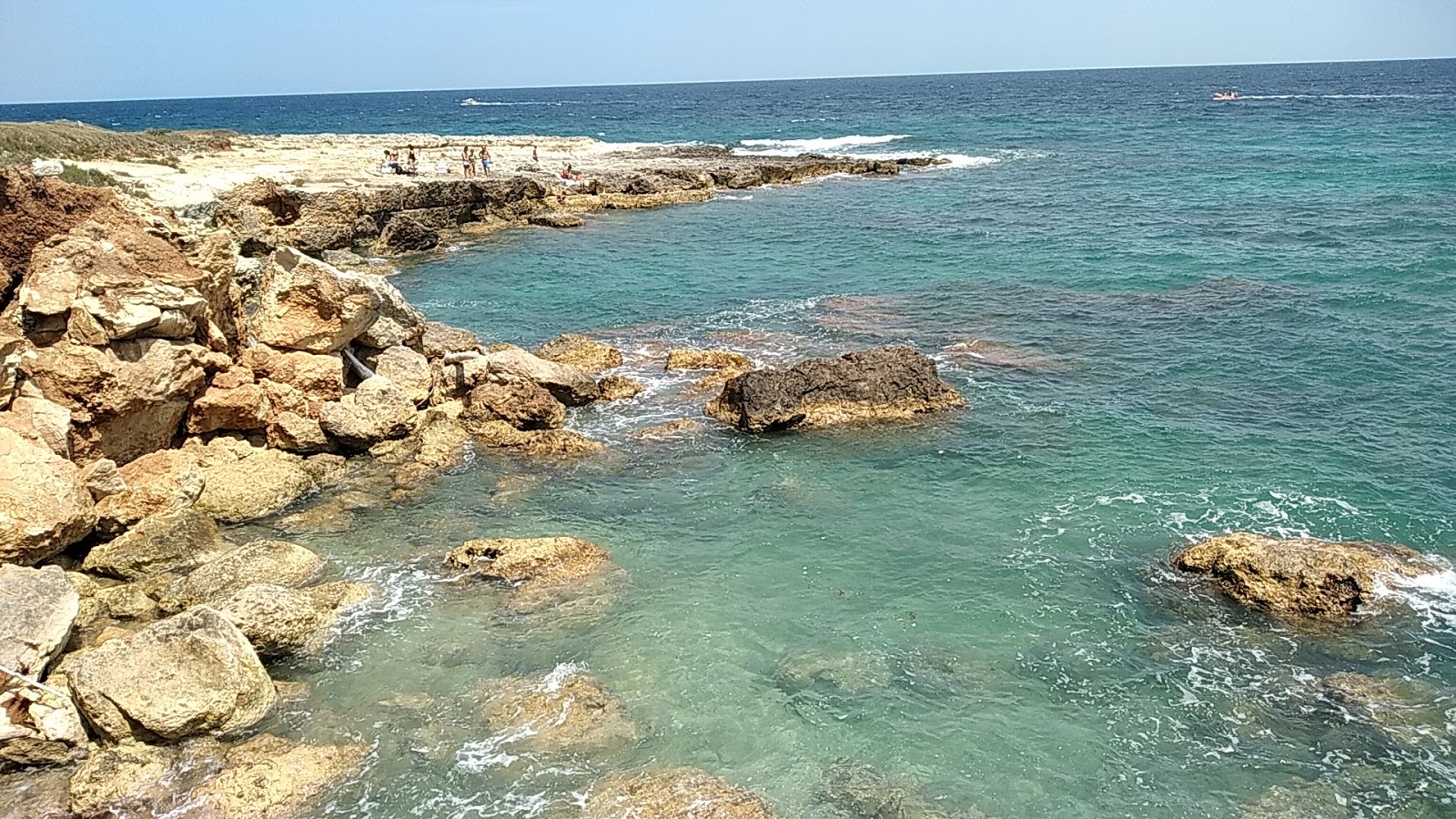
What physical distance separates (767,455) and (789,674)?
270 inches

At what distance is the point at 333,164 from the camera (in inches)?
2154

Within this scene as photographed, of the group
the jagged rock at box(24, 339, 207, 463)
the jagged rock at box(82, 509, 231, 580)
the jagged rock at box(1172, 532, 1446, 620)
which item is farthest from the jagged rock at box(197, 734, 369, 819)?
the jagged rock at box(1172, 532, 1446, 620)

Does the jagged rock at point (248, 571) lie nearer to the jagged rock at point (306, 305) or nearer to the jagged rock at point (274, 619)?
the jagged rock at point (274, 619)

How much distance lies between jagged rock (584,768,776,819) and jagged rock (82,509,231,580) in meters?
7.77

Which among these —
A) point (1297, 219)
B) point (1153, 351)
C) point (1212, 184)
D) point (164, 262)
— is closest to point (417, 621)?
point (164, 262)

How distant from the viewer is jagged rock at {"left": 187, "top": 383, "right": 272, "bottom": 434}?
54.0 ft

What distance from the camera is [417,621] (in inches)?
496

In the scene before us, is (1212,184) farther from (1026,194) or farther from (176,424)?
(176,424)

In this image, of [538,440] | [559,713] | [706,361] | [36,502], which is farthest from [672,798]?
[706,361]

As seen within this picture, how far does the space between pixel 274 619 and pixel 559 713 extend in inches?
148

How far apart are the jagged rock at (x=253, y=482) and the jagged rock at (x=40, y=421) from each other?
6.92 ft

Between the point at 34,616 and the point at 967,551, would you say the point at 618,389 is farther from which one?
the point at 34,616

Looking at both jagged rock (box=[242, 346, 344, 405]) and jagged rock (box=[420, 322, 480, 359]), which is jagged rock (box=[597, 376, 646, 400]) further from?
jagged rock (box=[242, 346, 344, 405])

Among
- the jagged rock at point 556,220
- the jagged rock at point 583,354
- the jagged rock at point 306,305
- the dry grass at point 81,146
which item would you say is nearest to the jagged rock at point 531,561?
the jagged rock at point 306,305
